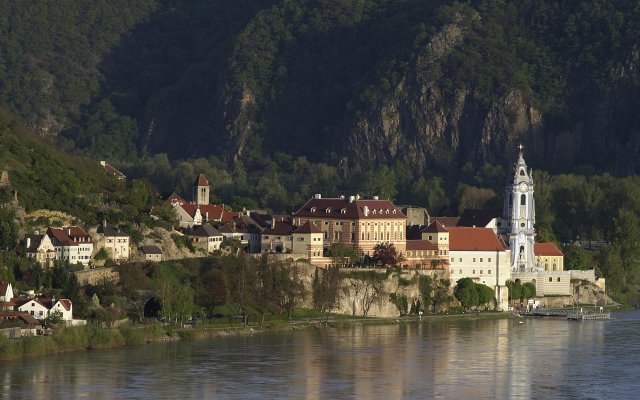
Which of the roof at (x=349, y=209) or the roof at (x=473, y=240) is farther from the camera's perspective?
the roof at (x=473, y=240)

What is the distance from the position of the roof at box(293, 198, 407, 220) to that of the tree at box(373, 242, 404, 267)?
2.48m

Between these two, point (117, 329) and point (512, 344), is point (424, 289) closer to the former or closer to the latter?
point (512, 344)

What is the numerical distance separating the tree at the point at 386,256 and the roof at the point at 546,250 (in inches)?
531

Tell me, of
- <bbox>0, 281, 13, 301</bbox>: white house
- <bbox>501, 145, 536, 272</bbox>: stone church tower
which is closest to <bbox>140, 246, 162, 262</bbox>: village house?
<bbox>0, 281, 13, 301</bbox>: white house

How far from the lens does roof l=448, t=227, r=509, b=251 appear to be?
124 meters

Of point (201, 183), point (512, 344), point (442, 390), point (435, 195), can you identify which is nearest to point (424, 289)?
point (512, 344)

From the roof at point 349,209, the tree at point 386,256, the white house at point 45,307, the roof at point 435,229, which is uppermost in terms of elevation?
the roof at point 349,209

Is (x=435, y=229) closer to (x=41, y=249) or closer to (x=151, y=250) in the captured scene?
(x=151, y=250)

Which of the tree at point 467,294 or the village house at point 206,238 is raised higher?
the village house at point 206,238

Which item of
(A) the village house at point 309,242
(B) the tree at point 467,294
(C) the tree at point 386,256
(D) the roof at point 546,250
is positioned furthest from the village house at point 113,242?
(D) the roof at point 546,250

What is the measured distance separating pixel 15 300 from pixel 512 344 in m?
23.6

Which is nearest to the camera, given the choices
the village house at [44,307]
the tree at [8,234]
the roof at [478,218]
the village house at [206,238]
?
the village house at [44,307]

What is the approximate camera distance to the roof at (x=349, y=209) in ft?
403

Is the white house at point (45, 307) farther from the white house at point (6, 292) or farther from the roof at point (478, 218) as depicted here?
the roof at point (478, 218)
